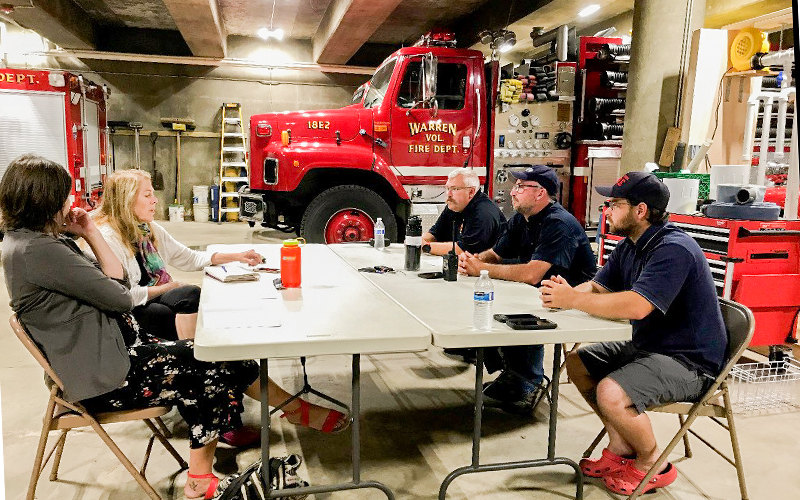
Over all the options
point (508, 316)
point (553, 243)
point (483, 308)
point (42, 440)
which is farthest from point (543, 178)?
point (42, 440)

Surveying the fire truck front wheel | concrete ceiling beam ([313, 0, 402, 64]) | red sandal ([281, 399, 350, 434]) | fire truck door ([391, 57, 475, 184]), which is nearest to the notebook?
red sandal ([281, 399, 350, 434])

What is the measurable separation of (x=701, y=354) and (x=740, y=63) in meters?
3.51

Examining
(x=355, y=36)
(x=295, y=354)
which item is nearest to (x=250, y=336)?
(x=295, y=354)

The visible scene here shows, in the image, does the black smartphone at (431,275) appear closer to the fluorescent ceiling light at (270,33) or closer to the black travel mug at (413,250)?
the black travel mug at (413,250)

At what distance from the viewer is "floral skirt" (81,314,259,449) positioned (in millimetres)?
2027

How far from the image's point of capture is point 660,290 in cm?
210

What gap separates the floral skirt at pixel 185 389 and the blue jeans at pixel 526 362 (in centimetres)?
151

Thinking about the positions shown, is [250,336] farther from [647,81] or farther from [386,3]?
[386,3]

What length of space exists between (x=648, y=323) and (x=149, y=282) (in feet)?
7.57

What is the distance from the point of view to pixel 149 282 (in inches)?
115

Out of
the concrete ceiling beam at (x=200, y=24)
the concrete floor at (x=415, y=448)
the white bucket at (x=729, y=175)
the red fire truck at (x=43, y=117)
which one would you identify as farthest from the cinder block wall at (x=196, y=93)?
the white bucket at (x=729, y=175)

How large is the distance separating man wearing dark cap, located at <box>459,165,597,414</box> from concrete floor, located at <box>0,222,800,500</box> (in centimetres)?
15

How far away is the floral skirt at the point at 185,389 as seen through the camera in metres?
2.03

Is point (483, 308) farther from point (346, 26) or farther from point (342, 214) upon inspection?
point (346, 26)
